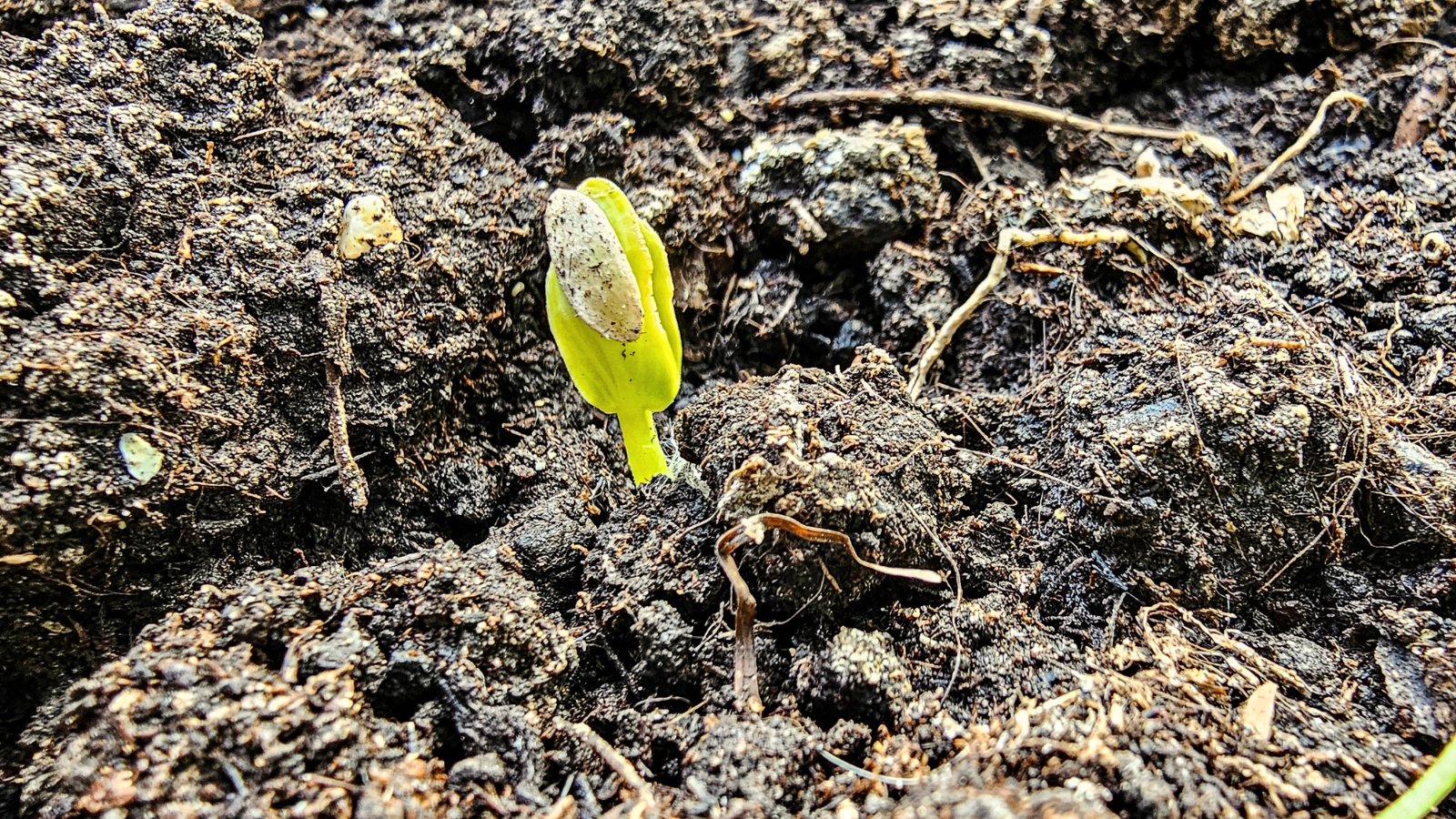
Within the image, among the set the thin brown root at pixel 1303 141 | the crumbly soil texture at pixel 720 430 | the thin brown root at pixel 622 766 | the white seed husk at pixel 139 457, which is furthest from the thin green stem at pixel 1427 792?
the white seed husk at pixel 139 457

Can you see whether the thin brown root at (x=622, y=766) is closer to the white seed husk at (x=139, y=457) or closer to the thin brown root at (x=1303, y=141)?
the white seed husk at (x=139, y=457)

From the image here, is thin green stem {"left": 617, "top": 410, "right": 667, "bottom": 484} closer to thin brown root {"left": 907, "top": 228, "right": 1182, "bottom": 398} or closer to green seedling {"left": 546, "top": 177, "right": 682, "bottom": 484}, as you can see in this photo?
green seedling {"left": 546, "top": 177, "right": 682, "bottom": 484}

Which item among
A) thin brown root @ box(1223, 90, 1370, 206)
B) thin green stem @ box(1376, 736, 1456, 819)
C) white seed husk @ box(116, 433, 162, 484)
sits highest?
white seed husk @ box(116, 433, 162, 484)

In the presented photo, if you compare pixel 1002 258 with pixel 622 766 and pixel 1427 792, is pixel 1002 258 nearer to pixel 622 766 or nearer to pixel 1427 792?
pixel 1427 792

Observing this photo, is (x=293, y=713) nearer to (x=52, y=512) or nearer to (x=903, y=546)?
(x=52, y=512)

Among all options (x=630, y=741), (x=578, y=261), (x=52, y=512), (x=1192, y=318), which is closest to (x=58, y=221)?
(x=52, y=512)

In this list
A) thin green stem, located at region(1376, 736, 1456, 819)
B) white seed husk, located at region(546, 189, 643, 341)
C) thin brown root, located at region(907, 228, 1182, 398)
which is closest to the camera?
thin green stem, located at region(1376, 736, 1456, 819)

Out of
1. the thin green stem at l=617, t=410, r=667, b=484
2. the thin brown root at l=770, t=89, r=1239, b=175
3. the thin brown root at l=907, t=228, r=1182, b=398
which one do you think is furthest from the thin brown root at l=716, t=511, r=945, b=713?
the thin brown root at l=770, t=89, r=1239, b=175
